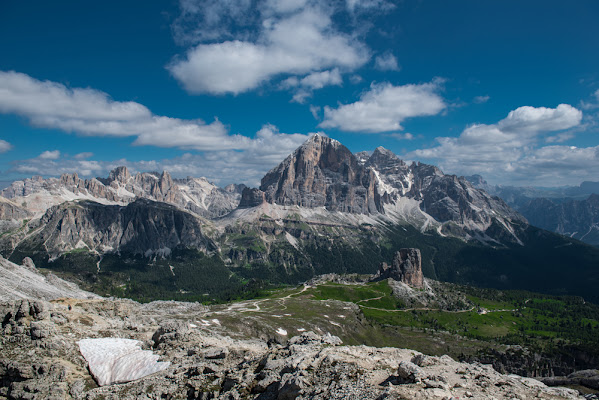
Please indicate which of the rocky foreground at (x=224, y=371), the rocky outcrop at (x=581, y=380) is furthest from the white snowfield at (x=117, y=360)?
the rocky outcrop at (x=581, y=380)

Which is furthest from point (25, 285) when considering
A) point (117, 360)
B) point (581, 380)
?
point (581, 380)

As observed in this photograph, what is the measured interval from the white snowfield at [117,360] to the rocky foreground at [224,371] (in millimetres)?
925

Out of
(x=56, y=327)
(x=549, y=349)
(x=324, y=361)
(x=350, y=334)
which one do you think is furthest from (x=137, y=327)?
(x=549, y=349)

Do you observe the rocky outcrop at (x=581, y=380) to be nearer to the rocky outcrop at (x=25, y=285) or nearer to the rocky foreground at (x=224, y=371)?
the rocky foreground at (x=224, y=371)

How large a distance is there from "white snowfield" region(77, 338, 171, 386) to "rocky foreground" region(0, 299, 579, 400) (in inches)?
36.4

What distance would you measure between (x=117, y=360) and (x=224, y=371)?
15.4m

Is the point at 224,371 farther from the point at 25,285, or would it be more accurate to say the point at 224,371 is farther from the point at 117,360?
the point at 25,285

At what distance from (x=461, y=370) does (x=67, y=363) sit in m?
44.8

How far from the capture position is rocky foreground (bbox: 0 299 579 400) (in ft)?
98.0

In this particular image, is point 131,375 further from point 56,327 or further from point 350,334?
point 350,334

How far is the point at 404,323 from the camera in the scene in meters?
186

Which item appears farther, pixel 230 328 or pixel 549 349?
pixel 549 349

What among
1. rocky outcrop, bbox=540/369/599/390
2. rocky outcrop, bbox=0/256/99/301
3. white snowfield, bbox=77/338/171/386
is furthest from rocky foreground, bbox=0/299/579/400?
rocky outcrop, bbox=0/256/99/301

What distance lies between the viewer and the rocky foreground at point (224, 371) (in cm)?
2988
